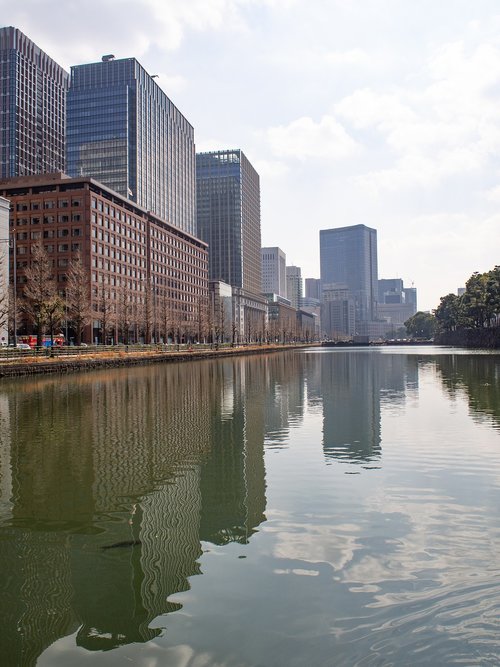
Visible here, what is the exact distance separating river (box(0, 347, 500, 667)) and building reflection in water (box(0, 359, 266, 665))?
1.3 inches

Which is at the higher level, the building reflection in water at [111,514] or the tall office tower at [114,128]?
the tall office tower at [114,128]

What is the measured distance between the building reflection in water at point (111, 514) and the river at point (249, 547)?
0.03 m

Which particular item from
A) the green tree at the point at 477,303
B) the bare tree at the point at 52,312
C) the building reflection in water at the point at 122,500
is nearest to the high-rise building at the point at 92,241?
the bare tree at the point at 52,312

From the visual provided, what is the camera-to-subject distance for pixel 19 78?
19562cm

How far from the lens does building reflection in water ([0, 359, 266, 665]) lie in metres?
5.64

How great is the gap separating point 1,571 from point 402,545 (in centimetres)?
510

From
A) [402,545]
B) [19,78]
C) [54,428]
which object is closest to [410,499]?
[402,545]

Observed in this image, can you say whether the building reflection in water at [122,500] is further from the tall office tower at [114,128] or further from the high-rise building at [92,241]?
the tall office tower at [114,128]

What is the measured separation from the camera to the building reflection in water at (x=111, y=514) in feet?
18.5

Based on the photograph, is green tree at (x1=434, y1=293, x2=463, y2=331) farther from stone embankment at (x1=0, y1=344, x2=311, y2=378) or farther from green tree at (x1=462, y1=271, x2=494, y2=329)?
stone embankment at (x1=0, y1=344, x2=311, y2=378)

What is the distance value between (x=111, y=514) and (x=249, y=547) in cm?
269

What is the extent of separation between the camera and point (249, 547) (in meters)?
7.26

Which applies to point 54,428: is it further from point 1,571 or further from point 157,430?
point 1,571

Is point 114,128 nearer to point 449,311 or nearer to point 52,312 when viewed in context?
point 449,311
